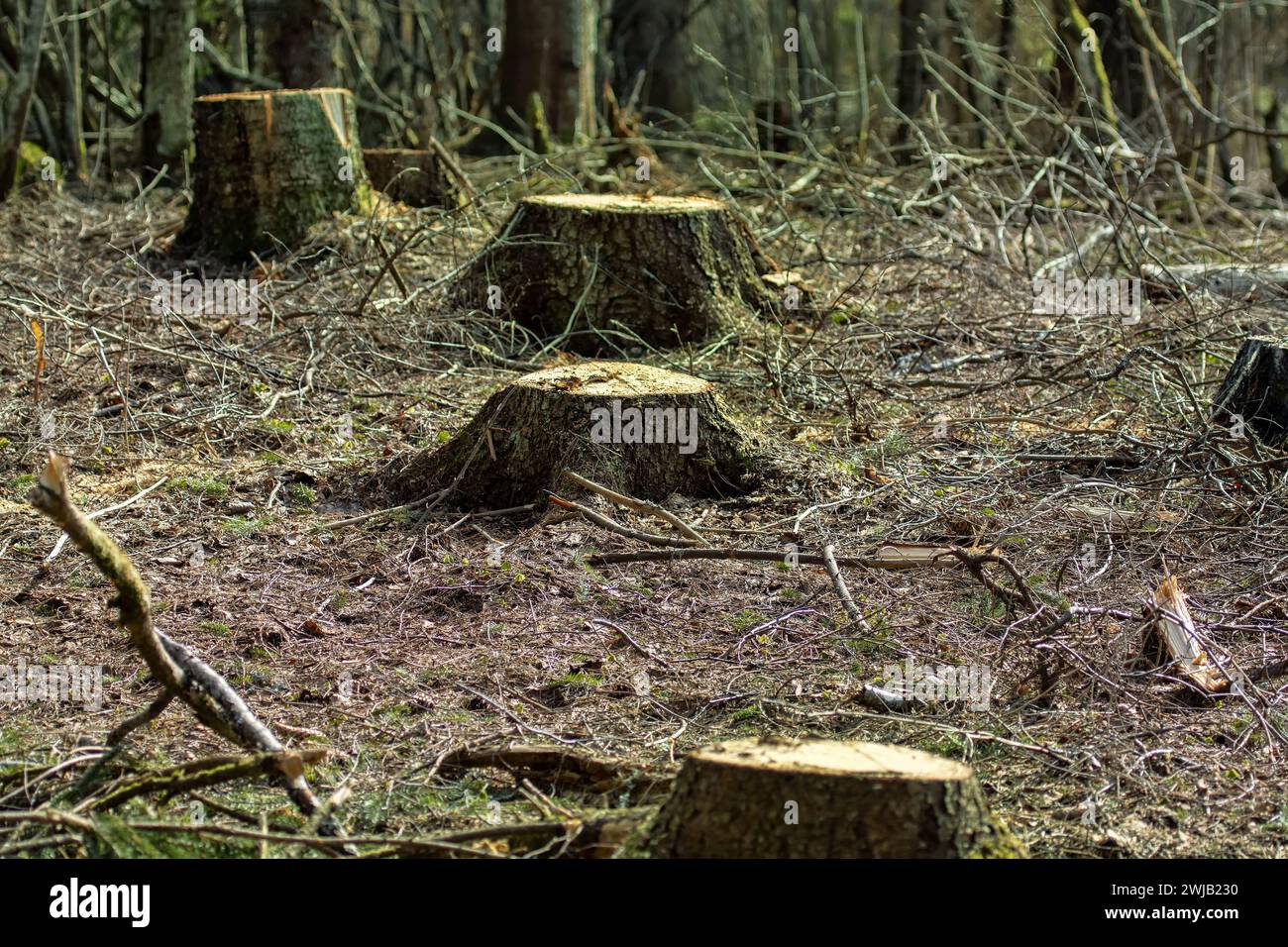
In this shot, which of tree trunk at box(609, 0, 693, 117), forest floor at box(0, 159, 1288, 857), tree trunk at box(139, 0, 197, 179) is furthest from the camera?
tree trunk at box(609, 0, 693, 117)

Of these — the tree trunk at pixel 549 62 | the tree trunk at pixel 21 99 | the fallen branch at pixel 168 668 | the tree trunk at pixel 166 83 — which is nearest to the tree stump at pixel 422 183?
the tree trunk at pixel 21 99

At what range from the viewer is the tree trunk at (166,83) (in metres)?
10.9

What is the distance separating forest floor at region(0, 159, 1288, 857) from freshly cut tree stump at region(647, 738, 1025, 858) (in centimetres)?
52

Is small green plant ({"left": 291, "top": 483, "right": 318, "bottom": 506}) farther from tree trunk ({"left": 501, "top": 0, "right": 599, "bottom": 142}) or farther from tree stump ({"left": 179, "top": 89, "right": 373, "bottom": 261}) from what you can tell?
tree trunk ({"left": 501, "top": 0, "right": 599, "bottom": 142})

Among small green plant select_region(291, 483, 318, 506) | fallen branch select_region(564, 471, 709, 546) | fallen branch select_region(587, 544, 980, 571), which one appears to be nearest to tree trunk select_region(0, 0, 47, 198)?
small green plant select_region(291, 483, 318, 506)

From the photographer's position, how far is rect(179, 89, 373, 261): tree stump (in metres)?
8.52

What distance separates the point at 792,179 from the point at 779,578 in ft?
22.6

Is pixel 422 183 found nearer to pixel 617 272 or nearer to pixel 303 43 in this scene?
pixel 303 43

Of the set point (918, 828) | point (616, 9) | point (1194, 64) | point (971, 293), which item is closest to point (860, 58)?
point (971, 293)

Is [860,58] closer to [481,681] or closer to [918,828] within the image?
[481,681]

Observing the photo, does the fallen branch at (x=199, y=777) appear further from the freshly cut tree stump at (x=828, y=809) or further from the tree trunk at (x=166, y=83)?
the tree trunk at (x=166, y=83)

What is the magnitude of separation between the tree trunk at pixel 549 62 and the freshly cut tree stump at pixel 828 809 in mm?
9900

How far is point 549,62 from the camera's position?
12.0m

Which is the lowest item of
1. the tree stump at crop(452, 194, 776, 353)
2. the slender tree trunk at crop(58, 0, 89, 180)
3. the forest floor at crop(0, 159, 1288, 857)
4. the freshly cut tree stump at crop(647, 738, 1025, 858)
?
the forest floor at crop(0, 159, 1288, 857)
